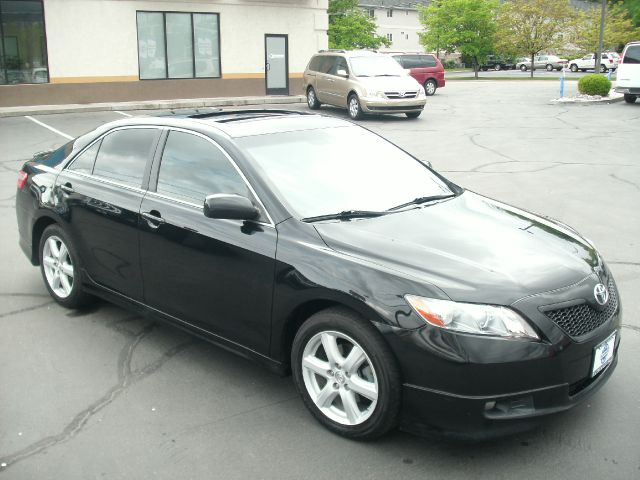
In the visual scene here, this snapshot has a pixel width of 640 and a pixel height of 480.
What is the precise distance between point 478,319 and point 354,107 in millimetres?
17023

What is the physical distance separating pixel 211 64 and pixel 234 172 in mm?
21724

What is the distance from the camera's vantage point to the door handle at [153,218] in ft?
14.5

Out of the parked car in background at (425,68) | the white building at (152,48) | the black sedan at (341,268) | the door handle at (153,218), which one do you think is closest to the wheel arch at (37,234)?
the black sedan at (341,268)

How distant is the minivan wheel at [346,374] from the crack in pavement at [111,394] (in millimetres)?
1160

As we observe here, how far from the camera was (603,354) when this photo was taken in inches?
139

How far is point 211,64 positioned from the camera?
2484 cm

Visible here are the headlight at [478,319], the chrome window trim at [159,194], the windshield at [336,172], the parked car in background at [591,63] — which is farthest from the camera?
the parked car in background at [591,63]

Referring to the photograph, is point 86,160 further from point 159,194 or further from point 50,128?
point 50,128

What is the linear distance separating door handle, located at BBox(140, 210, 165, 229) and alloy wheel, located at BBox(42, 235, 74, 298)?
3.71 ft

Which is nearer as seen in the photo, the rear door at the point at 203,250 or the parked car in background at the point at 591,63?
the rear door at the point at 203,250

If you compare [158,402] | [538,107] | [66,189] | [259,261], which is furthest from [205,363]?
[538,107]

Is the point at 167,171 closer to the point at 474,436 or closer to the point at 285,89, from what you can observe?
the point at 474,436

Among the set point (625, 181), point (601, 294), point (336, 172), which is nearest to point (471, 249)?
point (601, 294)

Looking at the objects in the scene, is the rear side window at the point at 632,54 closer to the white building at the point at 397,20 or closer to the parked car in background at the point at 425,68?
the parked car in background at the point at 425,68
